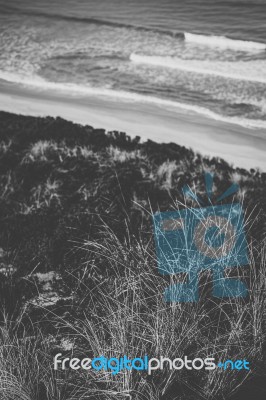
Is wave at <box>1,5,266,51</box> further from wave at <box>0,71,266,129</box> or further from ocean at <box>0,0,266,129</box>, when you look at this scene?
wave at <box>0,71,266,129</box>

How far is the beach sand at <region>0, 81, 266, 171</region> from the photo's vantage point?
973 cm

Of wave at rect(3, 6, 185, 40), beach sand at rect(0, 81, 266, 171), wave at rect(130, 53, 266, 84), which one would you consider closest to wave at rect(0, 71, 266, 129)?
beach sand at rect(0, 81, 266, 171)

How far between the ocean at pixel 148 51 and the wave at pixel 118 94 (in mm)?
28

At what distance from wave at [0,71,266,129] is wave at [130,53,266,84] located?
287cm

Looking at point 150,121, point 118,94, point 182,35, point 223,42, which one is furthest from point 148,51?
point 150,121

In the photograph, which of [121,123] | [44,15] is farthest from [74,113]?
[44,15]

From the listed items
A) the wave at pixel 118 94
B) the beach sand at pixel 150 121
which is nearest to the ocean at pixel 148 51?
the wave at pixel 118 94

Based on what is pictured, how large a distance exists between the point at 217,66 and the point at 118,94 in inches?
171

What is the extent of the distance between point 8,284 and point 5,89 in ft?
33.1

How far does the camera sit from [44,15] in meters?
21.8

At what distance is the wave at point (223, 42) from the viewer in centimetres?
1684

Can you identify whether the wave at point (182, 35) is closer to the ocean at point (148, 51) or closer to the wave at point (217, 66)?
the ocean at point (148, 51)

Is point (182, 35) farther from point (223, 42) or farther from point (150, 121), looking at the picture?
point (150, 121)

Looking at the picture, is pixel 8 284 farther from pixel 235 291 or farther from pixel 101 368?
pixel 235 291
